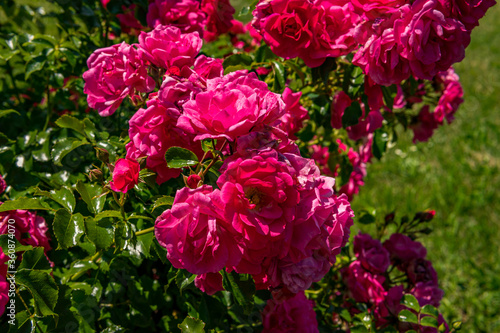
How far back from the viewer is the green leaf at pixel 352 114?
4.59 ft

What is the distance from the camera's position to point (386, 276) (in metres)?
1.74

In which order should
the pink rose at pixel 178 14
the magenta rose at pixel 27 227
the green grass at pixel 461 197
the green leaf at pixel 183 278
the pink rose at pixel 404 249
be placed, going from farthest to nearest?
the green grass at pixel 461 197 → the pink rose at pixel 404 249 → the pink rose at pixel 178 14 → the magenta rose at pixel 27 227 → the green leaf at pixel 183 278

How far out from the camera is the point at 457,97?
1.93m

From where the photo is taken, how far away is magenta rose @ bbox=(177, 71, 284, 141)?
871mm

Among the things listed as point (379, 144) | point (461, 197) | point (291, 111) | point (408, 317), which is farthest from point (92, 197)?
point (461, 197)

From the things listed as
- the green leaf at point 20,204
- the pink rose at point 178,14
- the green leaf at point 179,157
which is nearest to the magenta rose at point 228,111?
the green leaf at point 179,157

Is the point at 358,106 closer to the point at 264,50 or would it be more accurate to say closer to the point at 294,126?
the point at 294,126

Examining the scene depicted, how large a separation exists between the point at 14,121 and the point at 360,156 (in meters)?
1.45

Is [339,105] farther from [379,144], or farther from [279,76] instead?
[379,144]

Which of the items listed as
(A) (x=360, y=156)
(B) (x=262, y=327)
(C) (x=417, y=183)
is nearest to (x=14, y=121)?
(B) (x=262, y=327)

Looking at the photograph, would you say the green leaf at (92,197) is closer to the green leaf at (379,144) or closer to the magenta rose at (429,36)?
the magenta rose at (429,36)

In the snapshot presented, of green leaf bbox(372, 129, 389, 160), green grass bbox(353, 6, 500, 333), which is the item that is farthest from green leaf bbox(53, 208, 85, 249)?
green grass bbox(353, 6, 500, 333)

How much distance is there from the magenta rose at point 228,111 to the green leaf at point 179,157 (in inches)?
2.5

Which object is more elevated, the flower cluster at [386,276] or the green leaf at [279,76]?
the green leaf at [279,76]
